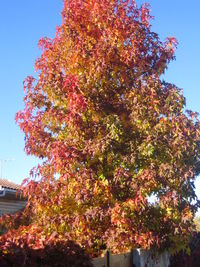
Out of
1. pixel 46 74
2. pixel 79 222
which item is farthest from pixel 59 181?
pixel 46 74

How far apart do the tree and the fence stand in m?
0.25

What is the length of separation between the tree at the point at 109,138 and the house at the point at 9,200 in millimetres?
6275

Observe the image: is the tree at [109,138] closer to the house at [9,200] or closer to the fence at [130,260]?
the fence at [130,260]

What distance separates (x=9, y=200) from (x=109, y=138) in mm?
10510

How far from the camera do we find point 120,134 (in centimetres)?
927

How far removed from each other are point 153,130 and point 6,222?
4793 millimetres

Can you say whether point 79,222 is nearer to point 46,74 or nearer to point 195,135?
point 195,135

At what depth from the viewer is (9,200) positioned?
681 inches

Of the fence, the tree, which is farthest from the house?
the fence

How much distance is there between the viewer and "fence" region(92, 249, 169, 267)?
7363 millimetres

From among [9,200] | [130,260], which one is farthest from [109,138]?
[9,200]

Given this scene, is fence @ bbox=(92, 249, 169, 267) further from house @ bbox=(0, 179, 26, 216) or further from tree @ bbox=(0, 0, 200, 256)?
house @ bbox=(0, 179, 26, 216)

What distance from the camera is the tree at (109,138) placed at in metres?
8.20

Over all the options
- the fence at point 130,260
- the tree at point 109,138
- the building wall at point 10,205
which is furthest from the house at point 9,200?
the fence at point 130,260
